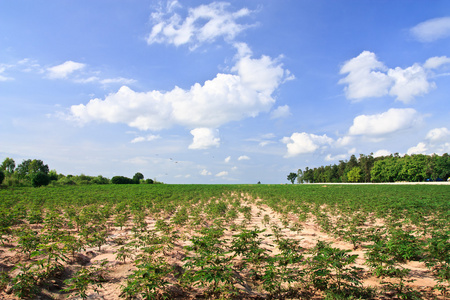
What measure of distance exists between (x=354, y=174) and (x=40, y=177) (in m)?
112

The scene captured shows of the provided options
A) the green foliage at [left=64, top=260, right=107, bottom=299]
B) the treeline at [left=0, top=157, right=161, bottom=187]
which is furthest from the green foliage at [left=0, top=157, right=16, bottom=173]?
the green foliage at [left=64, top=260, right=107, bottom=299]

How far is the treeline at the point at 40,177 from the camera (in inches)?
2234

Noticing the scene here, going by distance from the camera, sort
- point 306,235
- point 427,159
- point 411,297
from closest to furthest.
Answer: point 411,297 < point 306,235 < point 427,159

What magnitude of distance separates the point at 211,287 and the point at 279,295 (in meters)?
1.68

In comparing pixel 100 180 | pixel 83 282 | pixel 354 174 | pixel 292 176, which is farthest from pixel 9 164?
pixel 292 176

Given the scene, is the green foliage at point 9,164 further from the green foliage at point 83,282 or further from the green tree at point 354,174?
the green tree at point 354,174

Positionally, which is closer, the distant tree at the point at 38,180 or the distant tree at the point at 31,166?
the distant tree at the point at 38,180

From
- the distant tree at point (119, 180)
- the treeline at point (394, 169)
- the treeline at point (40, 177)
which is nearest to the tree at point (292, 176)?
the treeline at point (394, 169)

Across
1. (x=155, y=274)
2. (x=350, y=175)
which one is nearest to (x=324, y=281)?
(x=155, y=274)

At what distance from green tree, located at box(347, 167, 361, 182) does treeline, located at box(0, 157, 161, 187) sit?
85048 mm

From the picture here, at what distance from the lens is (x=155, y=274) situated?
5023 millimetres

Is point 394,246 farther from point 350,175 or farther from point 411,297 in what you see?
point 350,175

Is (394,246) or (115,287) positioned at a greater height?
(394,246)

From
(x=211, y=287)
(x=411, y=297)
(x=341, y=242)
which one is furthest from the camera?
(x=341, y=242)
